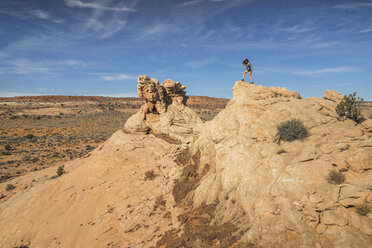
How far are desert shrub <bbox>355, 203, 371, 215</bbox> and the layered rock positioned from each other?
0.11m

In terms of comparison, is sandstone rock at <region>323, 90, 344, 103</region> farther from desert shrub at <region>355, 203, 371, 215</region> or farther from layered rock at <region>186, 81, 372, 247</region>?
desert shrub at <region>355, 203, 371, 215</region>

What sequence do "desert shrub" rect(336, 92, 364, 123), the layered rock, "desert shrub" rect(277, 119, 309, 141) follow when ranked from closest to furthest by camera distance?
the layered rock
"desert shrub" rect(277, 119, 309, 141)
"desert shrub" rect(336, 92, 364, 123)

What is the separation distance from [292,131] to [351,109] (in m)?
4.36

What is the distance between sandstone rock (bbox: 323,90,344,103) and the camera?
487 inches

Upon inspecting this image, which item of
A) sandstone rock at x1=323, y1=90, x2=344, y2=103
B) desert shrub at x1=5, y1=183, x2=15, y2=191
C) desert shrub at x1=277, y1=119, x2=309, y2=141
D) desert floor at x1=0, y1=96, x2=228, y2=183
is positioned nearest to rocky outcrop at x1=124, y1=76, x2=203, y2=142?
desert shrub at x1=277, y1=119, x2=309, y2=141

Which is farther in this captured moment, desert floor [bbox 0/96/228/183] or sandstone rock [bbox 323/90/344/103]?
desert floor [bbox 0/96/228/183]

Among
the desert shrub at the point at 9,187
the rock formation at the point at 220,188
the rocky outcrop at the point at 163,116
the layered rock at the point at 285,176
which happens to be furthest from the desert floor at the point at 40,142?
the layered rock at the point at 285,176

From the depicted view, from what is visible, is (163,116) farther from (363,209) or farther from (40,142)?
(40,142)

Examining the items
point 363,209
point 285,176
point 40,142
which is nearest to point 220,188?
point 285,176

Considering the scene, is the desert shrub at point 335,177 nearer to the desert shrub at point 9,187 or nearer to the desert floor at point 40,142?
the desert shrub at point 9,187

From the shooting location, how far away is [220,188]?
8383 millimetres

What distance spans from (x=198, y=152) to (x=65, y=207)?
26.4 ft

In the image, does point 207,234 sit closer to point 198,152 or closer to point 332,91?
point 198,152

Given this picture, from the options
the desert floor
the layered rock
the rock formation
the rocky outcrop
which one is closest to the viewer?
the layered rock
